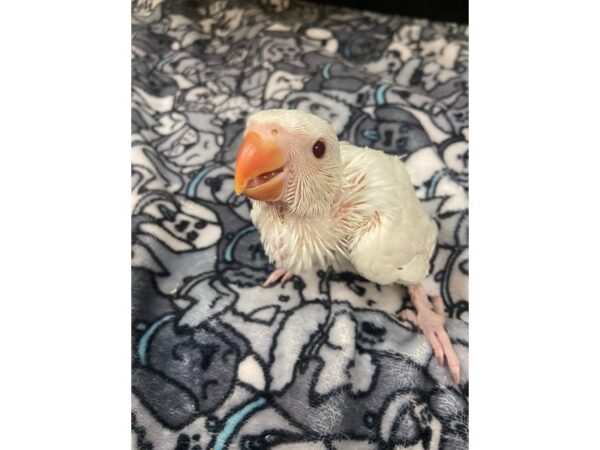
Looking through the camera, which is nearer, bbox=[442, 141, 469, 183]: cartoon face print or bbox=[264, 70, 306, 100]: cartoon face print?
bbox=[442, 141, 469, 183]: cartoon face print

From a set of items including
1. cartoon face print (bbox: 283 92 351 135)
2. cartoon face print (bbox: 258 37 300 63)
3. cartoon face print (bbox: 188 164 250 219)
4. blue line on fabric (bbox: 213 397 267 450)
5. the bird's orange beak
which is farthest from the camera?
cartoon face print (bbox: 258 37 300 63)

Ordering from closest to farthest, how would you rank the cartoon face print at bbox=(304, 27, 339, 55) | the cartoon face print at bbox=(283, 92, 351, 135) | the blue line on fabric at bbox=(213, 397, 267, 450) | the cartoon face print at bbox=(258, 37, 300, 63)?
the blue line on fabric at bbox=(213, 397, 267, 450) < the cartoon face print at bbox=(283, 92, 351, 135) < the cartoon face print at bbox=(258, 37, 300, 63) < the cartoon face print at bbox=(304, 27, 339, 55)

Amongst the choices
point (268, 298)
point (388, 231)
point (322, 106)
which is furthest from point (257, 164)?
point (322, 106)

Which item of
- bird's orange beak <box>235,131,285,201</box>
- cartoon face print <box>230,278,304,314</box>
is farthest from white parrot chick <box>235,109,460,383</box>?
cartoon face print <box>230,278,304,314</box>

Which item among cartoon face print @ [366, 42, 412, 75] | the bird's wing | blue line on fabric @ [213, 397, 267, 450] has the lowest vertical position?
blue line on fabric @ [213, 397, 267, 450]

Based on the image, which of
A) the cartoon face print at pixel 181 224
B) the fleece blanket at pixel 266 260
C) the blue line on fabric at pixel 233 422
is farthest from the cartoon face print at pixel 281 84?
the blue line on fabric at pixel 233 422

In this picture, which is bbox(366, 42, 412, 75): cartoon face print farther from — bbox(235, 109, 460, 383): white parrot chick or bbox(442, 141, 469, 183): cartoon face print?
bbox(235, 109, 460, 383): white parrot chick

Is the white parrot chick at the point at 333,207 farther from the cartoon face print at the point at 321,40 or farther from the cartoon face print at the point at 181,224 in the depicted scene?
the cartoon face print at the point at 321,40
